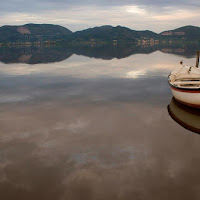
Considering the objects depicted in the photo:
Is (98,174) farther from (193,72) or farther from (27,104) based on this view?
(193,72)

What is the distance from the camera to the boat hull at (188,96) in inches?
677

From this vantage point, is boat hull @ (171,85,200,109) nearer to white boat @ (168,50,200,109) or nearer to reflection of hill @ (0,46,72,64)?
white boat @ (168,50,200,109)

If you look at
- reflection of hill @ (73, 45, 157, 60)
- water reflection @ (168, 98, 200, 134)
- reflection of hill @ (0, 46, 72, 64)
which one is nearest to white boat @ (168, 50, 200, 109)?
water reflection @ (168, 98, 200, 134)

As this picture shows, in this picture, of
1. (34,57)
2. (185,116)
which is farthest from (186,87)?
(34,57)

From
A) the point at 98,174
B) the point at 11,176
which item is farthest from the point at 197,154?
the point at 11,176

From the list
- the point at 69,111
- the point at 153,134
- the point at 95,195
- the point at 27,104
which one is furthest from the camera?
the point at 27,104

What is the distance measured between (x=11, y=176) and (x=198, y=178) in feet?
29.2

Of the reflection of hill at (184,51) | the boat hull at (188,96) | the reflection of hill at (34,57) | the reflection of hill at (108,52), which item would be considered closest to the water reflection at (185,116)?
the boat hull at (188,96)

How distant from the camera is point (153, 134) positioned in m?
14.2

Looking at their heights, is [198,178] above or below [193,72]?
below

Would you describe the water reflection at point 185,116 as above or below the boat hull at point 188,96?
below

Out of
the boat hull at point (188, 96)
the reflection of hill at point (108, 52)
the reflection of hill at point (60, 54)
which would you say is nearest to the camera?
the boat hull at point (188, 96)

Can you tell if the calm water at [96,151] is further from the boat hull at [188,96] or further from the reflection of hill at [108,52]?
the reflection of hill at [108,52]

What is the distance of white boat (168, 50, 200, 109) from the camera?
1733 centimetres
